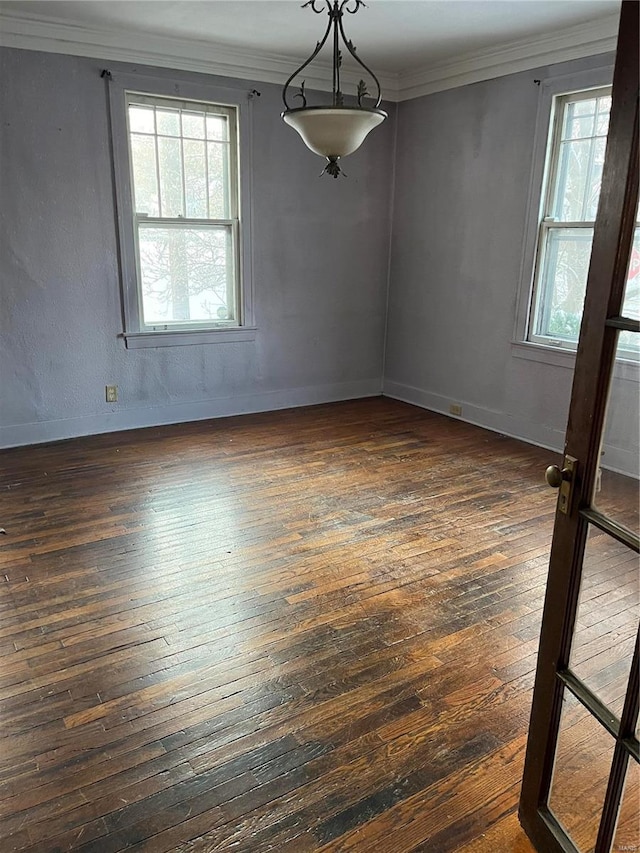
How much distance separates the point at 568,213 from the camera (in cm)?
429

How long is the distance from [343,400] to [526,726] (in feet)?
13.6

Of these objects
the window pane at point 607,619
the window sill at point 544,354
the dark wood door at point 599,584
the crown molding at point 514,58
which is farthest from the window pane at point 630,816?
the crown molding at point 514,58

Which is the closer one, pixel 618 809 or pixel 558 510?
pixel 618 809

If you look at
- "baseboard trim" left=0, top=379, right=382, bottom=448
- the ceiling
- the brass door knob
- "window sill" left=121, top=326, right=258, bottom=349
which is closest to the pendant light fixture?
the ceiling

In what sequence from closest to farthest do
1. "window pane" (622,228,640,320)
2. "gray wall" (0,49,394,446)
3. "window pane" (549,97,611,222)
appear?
1. "window pane" (622,228,640,320)
2. "window pane" (549,97,611,222)
3. "gray wall" (0,49,394,446)

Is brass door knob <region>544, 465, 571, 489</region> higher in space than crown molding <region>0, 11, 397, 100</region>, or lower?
lower

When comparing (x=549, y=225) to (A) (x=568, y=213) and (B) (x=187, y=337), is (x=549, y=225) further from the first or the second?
(B) (x=187, y=337)

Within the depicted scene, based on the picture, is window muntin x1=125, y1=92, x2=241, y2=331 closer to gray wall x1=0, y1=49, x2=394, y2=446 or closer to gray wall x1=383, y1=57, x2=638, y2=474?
gray wall x1=0, y1=49, x2=394, y2=446

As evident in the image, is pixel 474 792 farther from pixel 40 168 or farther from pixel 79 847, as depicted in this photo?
pixel 40 168

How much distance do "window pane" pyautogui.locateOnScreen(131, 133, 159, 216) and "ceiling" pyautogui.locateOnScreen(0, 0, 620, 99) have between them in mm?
530

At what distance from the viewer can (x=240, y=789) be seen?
1741mm

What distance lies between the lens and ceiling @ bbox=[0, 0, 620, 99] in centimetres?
368

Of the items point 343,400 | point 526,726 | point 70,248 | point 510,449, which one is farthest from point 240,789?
point 343,400

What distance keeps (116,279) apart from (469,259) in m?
2.72
